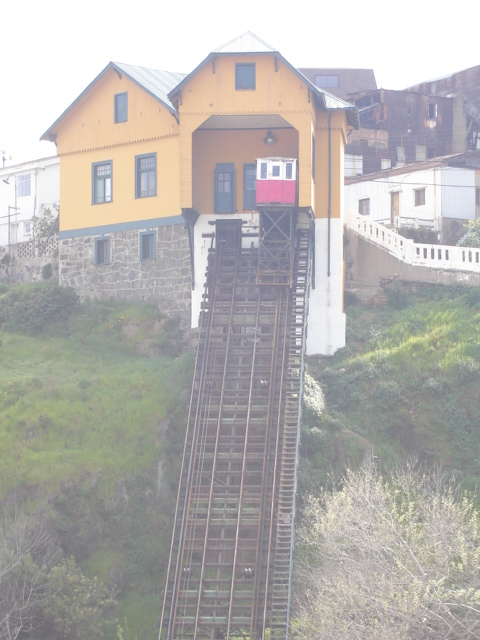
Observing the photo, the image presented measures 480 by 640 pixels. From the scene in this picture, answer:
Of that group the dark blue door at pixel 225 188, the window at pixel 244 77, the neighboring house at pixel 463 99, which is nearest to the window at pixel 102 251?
the dark blue door at pixel 225 188

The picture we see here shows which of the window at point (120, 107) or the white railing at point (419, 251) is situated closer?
the white railing at point (419, 251)

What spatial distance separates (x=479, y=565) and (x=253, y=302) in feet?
54.6

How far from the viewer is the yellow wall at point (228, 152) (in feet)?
147

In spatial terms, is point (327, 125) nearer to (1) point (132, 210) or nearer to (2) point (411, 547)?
(1) point (132, 210)

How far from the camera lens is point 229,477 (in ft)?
112

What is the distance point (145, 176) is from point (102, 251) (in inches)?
147

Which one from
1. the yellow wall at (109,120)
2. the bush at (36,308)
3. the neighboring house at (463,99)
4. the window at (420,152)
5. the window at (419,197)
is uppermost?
the neighboring house at (463,99)

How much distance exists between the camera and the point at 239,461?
34.5m

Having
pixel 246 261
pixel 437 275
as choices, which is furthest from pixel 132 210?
pixel 437 275

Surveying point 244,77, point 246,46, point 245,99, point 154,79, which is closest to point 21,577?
point 245,99

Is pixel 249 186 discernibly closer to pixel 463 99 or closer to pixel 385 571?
pixel 385 571

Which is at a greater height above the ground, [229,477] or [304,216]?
[304,216]

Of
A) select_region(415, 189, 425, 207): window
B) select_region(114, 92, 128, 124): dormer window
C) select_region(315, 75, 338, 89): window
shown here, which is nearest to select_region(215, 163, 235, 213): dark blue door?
select_region(114, 92, 128, 124): dormer window

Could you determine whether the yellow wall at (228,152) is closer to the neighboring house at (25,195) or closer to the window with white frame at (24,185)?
the neighboring house at (25,195)
